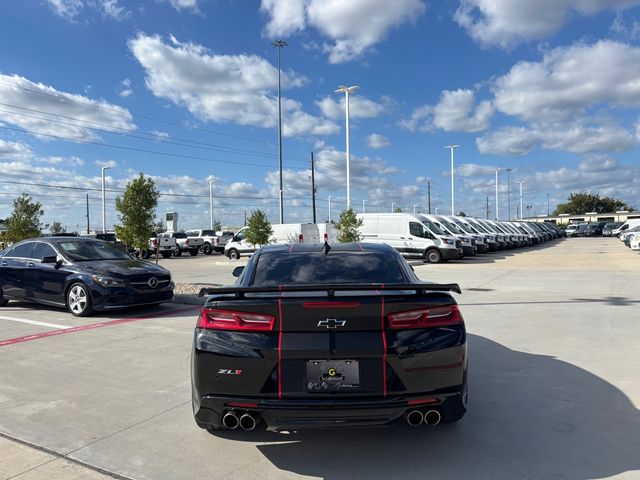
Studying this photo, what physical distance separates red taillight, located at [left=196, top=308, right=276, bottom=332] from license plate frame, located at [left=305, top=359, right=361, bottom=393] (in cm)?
39

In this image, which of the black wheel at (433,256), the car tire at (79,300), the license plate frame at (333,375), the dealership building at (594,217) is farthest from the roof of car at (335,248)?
the dealership building at (594,217)

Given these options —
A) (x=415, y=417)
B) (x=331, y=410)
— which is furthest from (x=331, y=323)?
(x=415, y=417)

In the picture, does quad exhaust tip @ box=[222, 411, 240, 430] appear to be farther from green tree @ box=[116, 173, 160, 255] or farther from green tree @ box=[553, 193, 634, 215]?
green tree @ box=[553, 193, 634, 215]

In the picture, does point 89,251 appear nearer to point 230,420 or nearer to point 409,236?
point 230,420

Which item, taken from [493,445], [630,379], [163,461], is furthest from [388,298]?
[630,379]

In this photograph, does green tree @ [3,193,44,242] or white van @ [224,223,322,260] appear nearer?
green tree @ [3,193,44,242]

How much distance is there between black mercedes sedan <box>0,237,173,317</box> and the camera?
9.34 m

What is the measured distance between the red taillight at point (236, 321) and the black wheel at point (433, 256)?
21.6 meters

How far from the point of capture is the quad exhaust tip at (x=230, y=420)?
10.9ft

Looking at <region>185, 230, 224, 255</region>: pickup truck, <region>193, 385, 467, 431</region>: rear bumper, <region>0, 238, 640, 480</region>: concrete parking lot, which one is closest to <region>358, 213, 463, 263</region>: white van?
<region>185, 230, 224, 255</region>: pickup truck

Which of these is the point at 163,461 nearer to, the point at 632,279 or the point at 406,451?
the point at 406,451

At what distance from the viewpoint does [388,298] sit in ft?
11.3

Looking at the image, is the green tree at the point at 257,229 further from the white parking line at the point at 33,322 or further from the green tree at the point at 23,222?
the white parking line at the point at 33,322

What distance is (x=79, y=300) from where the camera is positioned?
9.49 metres
